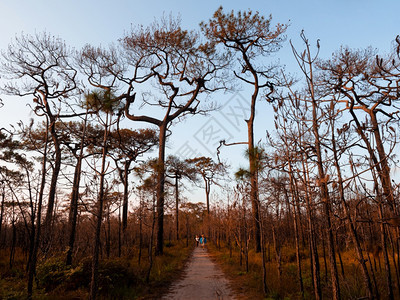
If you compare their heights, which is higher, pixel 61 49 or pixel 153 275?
pixel 61 49

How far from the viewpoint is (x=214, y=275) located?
9.03 m

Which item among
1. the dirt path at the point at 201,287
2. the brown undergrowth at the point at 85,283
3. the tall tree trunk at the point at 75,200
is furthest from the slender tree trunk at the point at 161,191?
the tall tree trunk at the point at 75,200

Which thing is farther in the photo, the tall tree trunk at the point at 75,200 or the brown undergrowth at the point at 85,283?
the brown undergrowth at the point at 85,283

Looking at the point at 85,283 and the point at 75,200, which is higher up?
the point at 75,200

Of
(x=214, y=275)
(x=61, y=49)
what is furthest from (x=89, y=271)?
(x=61, y=49)

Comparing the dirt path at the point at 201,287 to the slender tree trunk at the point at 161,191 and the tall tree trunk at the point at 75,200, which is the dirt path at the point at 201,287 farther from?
the tall tree trunk at the point at 75,200

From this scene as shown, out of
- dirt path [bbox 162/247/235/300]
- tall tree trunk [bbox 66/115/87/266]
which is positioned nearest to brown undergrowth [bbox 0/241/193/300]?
dirt path [bbox 162/247/235/300]

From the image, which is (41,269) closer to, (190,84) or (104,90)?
(104,90)

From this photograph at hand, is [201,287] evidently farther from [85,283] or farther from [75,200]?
[75,200]

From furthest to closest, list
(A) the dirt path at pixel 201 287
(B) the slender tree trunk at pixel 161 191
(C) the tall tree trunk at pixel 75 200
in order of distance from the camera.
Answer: (B) the slender tree trunk at pixel 161 191 → (A) the dirt path at pixel 201 287 → (C) the tall tree trunk at pixel 75 200

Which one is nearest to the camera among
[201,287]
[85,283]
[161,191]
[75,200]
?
[85,283]

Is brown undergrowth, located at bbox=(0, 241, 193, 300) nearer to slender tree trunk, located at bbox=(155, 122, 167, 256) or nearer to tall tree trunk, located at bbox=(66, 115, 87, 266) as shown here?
tall tree trunk, located at bbox=(66, 115, 87, 266)

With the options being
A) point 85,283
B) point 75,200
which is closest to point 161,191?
point 75,200

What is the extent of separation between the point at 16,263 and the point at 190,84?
1254cm
